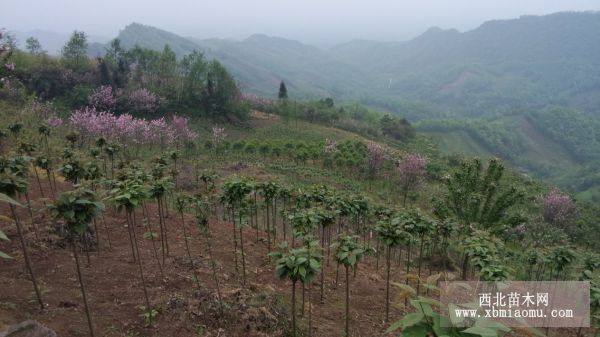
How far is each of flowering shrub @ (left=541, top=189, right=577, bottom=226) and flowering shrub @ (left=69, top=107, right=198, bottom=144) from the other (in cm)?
3008

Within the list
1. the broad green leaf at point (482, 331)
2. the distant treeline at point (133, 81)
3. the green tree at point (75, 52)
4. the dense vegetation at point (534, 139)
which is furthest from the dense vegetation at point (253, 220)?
the dense vegetation at point (534, 139)

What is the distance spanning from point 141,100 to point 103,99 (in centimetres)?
420

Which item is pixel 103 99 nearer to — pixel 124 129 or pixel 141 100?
pixel 141 100

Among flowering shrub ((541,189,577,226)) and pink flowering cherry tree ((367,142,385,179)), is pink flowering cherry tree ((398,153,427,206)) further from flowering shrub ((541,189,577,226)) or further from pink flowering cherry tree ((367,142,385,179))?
flowering shrub ((541,189,577,226))

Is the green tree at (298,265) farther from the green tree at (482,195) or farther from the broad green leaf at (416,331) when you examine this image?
the green tree at (482,195)

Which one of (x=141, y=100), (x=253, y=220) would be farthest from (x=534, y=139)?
(x=253, y=220)

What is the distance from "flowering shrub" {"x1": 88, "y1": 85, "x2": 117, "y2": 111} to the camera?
4734cm

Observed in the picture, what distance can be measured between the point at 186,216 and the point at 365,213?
6873 millimetres

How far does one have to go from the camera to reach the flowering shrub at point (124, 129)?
3014 cm

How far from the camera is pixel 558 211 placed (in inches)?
1185

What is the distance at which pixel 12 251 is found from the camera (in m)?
10.1

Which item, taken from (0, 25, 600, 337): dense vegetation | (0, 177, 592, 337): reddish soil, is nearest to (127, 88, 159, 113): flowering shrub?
(0, 25, 600, 337): dense vegetation

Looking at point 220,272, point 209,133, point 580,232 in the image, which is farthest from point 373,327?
point 209,133

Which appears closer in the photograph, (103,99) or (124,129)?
(124,129)
